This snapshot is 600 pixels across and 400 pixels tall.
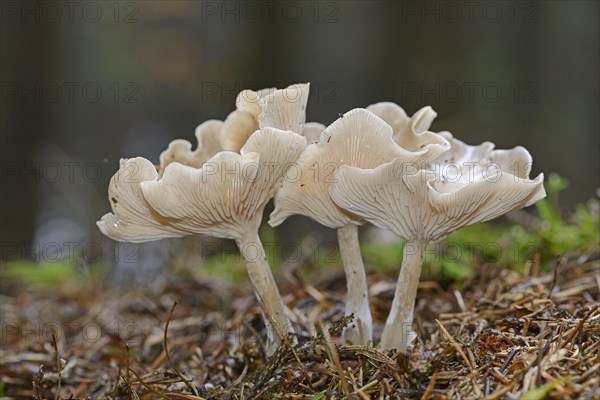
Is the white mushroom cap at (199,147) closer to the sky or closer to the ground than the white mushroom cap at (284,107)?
closer to the ground

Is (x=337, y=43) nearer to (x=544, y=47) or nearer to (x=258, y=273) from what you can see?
(x=544, y=47)

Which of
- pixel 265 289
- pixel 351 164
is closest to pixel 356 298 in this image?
pixel 265 289

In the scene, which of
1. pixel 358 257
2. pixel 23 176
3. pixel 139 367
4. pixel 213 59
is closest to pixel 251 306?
pixel 139 367

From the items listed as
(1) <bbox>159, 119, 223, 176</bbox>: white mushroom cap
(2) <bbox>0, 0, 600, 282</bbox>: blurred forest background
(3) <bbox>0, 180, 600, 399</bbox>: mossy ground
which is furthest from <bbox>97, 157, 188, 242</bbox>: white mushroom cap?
(2) <bbox>0, 0, 600, 282</bbox>: blurred forest background

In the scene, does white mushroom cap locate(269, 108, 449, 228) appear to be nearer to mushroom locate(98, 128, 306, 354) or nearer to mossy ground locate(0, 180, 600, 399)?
mushroom locate(98, 128, 306, 354)

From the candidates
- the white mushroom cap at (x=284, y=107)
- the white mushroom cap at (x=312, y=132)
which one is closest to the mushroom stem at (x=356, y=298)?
the white mushroom cap at (x=312, y=132)

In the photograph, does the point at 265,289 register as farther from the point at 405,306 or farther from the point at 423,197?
the point at 423,197

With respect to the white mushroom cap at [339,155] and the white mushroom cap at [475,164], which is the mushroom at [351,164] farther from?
the white mushroom cap at [475,164]
